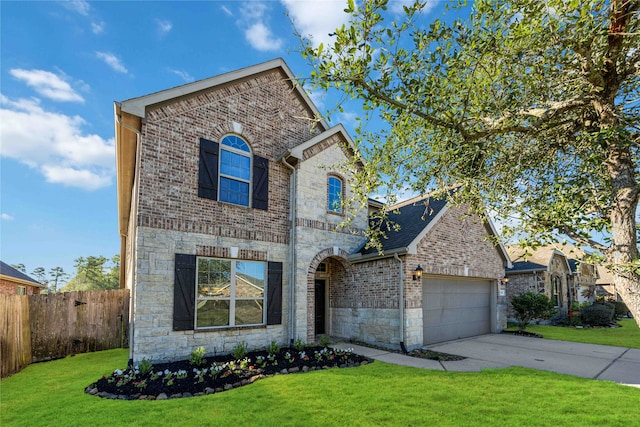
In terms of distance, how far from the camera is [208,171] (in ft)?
29.7

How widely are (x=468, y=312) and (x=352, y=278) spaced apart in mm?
4986

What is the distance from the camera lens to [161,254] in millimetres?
8070

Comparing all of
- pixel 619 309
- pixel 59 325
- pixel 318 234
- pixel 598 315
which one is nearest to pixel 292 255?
pixel 318 234

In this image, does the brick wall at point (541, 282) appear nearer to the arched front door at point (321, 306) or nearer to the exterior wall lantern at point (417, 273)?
the exterior wall lantern at point (417, 273)

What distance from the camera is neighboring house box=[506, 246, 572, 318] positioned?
62.8 ft

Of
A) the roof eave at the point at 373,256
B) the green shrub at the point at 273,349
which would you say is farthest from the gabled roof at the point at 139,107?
the green shrub at the point at 273,349

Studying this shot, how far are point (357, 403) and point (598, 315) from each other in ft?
62.3

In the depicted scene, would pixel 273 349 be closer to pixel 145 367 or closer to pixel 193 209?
pixel 145 367

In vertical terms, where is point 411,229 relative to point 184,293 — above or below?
above

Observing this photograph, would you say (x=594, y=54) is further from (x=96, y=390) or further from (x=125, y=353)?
(x=125, y=353)

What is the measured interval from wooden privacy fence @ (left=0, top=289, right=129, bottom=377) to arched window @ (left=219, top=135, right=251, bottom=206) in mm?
5156

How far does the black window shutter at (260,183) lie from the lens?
9898 mm

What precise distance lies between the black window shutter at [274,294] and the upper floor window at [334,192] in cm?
276

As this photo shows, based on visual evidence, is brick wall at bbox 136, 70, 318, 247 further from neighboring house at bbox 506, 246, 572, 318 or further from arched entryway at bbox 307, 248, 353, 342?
neighboring house at bbox 506, 246, 572, 318
